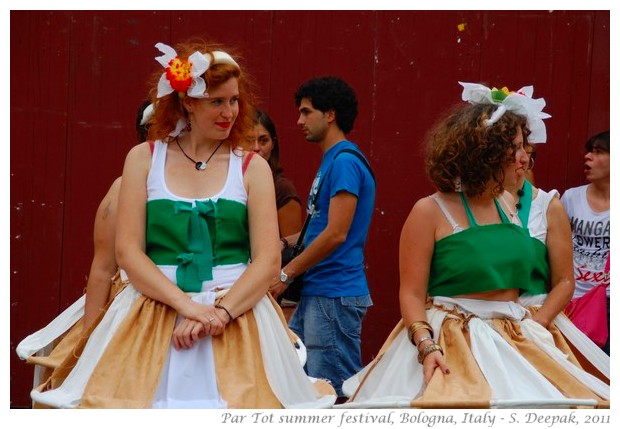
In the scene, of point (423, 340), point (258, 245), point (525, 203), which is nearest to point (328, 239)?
point (525, 203)

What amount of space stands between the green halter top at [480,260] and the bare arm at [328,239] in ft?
4.37

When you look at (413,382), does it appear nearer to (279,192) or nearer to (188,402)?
(188,402)

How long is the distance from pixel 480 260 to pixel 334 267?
1575 mm

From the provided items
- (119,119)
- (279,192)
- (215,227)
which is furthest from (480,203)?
(119,119)

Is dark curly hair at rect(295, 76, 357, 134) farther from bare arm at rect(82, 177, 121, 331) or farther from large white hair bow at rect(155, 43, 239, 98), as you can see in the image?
large white hair bow at rect(155, 43, 239, 98)

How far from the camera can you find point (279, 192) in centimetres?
606

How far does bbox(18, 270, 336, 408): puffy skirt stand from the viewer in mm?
3734

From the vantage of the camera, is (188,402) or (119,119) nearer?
(188,402)

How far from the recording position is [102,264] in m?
4.59

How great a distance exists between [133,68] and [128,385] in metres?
3.30

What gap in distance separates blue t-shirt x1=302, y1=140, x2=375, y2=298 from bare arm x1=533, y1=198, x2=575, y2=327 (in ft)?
3.82

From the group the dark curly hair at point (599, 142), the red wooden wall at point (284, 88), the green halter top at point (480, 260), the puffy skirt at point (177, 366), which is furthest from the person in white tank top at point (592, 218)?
the puffy skirt at point (177, 366)

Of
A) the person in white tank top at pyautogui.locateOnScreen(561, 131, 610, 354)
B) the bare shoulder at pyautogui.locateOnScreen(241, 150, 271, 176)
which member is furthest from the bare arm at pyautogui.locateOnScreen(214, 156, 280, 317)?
the person in white tank top at pyautogui.locateOnScreen(561, 131, 610, 354)
